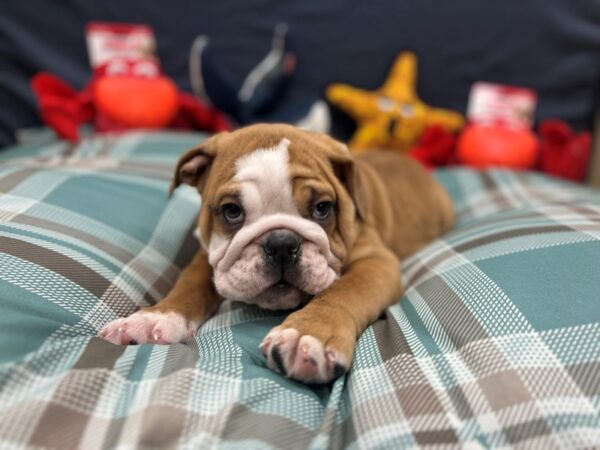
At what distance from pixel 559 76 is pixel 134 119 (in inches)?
115

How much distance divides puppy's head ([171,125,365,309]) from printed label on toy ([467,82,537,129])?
7.20 feet

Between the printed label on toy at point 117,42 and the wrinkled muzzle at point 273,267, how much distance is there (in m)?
2.38

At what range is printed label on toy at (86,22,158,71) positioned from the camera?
356cm

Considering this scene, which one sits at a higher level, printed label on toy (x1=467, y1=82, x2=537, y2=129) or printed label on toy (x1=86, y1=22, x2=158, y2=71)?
printed label on toy (x1=86, y1=22, x2=158, y2=71)

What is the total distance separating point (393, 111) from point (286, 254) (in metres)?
2.25

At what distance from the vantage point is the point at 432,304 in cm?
159

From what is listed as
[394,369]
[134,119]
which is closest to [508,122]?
[134,119]

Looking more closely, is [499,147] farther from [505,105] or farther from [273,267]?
[273,267]

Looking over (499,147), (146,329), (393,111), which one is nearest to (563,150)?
(499,147)

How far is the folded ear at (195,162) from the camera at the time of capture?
6.14 ft

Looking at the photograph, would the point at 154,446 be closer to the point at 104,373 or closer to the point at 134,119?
the point at 104,373

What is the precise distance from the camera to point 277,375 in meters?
1.33

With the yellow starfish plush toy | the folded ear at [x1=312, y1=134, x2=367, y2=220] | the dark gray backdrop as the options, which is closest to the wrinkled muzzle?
the folded ear at [x1=312, y1=134, x2=367, y2=220]

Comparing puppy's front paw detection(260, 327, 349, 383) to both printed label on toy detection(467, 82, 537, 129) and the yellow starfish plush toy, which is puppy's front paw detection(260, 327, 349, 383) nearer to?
the yellow starfish plush toy
